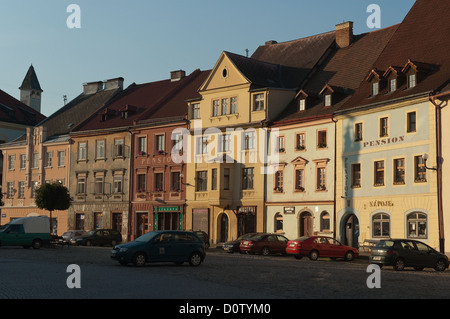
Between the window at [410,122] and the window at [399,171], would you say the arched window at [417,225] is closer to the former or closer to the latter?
the window at [399,171]

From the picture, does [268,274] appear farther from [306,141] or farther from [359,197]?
[306,141]

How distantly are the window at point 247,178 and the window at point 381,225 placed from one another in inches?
505

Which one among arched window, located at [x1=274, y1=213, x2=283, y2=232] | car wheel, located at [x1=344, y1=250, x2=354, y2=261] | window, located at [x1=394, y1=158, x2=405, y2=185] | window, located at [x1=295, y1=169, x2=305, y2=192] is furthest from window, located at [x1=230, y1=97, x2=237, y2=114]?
car wheel, located at [x1=344, y1=250, x2=354, y2=261]

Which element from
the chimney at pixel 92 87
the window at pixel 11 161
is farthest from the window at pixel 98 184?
the chimney at pixel 92 87

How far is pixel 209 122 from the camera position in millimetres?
58062

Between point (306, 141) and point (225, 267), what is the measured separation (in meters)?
22.8

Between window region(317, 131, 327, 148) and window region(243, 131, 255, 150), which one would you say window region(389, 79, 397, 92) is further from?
window region(243, 131, 255, 150)

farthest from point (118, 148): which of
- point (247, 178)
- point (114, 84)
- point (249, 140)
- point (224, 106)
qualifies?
point (249, 140)

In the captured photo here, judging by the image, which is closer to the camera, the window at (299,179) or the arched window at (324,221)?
the arched window at (324,221)

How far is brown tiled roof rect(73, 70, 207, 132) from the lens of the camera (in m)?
65.8

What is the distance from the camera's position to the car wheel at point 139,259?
2935cm

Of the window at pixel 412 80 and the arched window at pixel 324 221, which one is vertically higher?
the window at pixel 412 80

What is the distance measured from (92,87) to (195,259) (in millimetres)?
52087
